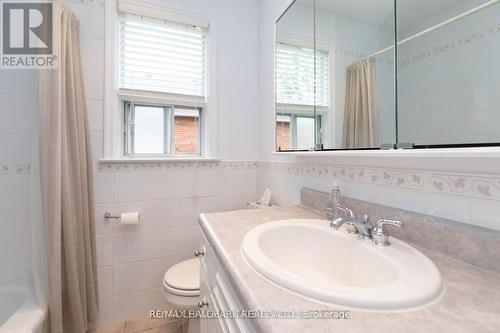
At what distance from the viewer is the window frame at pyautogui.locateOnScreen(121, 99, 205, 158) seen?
1.59 metres

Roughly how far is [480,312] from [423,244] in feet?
0.97

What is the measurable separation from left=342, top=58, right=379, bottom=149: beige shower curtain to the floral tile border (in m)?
0.13

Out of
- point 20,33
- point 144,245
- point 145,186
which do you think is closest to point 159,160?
point 145,186

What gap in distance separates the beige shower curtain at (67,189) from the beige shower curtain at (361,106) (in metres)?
1.41

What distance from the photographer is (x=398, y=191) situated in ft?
2.58

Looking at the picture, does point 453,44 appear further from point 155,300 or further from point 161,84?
point 155,300

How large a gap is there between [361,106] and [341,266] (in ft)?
1.99

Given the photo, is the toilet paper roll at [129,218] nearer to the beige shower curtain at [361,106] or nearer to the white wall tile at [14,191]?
the white wall tile at [14,191]

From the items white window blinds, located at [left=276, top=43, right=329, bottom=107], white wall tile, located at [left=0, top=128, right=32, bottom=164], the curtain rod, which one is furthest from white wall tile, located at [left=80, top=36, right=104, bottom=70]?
the curtain rod

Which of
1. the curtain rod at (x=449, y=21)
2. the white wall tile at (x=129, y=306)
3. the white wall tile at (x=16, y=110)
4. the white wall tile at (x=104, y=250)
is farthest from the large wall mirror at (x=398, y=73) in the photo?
the white wall tile at (x=16, y=110)

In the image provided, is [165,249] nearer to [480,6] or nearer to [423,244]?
[423,244]

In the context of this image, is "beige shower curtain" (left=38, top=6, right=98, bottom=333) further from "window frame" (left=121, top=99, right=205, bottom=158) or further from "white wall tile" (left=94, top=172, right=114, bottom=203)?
"window frame" (left=121, top=99, right=205, bottom=158)

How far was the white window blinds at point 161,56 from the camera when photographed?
5.08ft

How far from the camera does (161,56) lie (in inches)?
63.9
